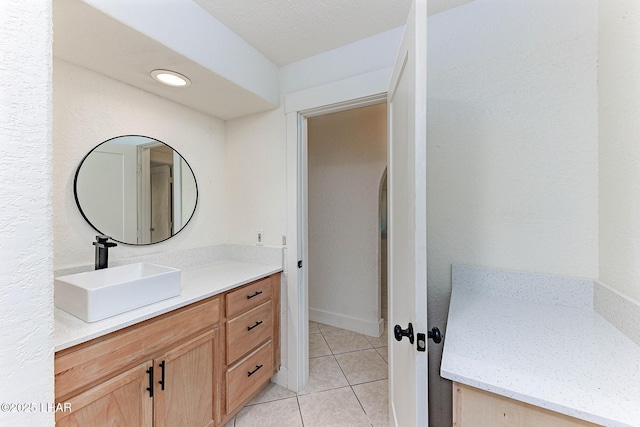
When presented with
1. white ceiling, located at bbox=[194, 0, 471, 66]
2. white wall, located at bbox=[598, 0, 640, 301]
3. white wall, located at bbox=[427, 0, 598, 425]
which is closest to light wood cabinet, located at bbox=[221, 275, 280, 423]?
white wall, located at bbox=[427, 0, 598, 425]

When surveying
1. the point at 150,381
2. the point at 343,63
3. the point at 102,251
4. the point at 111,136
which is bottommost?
the point at 150,381

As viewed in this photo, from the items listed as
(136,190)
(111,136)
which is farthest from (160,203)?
(111,136)

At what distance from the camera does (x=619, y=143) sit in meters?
0.99

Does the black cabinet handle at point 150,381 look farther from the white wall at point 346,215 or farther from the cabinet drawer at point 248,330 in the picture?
the white wall at point 346,215

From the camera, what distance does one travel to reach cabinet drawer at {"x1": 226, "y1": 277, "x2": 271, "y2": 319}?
1.52 metres

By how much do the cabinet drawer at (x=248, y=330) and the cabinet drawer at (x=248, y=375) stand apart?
0.22ft

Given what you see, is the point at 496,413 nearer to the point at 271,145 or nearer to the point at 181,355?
the point at 181,355

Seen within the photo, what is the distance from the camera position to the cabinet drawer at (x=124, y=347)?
889mm

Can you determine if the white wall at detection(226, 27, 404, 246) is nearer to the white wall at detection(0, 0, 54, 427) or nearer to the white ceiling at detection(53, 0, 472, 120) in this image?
the white ceiling at detection(53, 0, 472, 120)

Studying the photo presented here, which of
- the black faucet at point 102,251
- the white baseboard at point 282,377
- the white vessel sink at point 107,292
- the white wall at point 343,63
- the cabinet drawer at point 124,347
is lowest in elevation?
the white baseboard at point 282,377

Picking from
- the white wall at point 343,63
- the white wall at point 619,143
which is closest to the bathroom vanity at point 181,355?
the white wall at point 343,63

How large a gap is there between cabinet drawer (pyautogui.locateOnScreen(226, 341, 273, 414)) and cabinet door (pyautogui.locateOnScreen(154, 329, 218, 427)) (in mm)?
123

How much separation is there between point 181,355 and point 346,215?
198 cm

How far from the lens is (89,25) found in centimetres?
106
